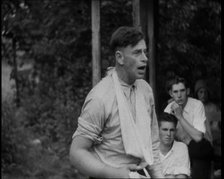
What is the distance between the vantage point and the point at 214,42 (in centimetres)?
855

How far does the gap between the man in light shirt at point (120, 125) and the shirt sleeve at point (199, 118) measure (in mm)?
2337

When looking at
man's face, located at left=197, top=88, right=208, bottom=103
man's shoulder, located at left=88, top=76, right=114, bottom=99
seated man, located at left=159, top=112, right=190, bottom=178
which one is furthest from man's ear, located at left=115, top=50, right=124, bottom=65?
man's face, located at left=197, top=88, right=208, bottom=103

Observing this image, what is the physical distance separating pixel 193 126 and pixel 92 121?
2.71 meters

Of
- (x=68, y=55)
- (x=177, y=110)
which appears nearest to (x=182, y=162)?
(x=177, y=110)

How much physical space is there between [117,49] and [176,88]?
2629 mm

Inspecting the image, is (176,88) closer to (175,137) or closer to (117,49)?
(175,137)

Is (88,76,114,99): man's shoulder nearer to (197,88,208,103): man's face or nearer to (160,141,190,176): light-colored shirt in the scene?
(160,141,190,176): light-colored shirt

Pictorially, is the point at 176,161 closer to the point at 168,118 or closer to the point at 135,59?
the point at 168,118

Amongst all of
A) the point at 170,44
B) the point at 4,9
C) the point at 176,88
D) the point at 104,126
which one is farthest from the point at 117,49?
the point at 4,9

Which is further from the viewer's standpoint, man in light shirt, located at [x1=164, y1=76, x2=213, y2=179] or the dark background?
the dark background

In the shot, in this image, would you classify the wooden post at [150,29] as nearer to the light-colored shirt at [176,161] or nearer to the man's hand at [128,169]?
the light-colored shirt at [176,161]

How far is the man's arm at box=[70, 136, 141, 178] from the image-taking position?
2820 millimetres

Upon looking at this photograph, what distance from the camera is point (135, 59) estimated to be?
314 centimetres

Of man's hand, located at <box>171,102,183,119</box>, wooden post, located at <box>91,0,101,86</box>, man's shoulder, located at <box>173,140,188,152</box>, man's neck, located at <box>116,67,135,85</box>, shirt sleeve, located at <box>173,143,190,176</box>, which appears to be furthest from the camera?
wooden post, located at <box>91,0,101,86</box>
